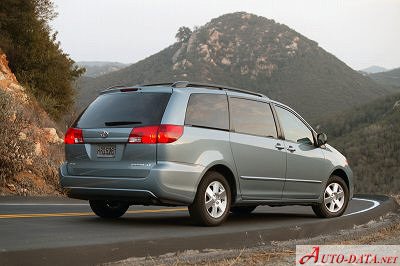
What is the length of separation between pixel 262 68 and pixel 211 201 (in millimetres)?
111686

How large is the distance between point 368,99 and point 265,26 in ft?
106

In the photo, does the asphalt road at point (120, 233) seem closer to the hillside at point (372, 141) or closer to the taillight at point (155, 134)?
the taillight at point (155, 134)

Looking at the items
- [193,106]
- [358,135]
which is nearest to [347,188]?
[193,106]

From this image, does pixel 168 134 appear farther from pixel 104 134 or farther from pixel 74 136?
pixel 74 136

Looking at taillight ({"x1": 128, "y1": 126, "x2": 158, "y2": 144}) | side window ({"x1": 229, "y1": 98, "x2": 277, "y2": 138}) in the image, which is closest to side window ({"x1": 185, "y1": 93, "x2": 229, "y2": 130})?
side window ({"x1": 229, "y1": 98, "x2": 277, "y2": 138})

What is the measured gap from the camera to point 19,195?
13688 mm

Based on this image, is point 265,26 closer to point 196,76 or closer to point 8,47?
point 196,76

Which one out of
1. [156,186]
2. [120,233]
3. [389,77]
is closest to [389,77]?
[389,77]

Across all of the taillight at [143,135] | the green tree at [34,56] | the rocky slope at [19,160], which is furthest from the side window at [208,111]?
the green tree at [34,56]

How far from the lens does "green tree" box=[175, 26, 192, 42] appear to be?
462 feet

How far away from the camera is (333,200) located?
10.4m

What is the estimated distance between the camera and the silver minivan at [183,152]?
7609 millimetres

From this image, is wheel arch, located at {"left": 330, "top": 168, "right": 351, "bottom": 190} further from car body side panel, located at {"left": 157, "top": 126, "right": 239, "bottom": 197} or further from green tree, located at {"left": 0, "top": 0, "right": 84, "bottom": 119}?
green tree, located at {"left": 0, "top": 0, "right": 84, "bottom": 119}

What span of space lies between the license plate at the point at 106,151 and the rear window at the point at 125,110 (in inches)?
11.7
